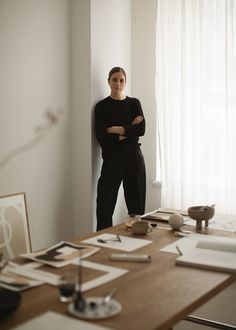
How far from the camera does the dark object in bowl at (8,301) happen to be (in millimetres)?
1249

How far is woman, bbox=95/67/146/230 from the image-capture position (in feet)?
12.7

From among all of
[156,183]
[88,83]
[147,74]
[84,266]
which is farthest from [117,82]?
[84,266]

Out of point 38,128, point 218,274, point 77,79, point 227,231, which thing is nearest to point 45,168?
point 38,128

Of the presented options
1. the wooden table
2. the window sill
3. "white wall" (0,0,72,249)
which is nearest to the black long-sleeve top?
"white wall" (0,0,72,249)

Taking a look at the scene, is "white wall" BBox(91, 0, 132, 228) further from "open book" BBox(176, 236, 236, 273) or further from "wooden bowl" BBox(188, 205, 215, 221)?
"open book" BBox(176, 236, 236, 273)

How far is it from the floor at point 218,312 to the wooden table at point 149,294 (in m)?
1.19

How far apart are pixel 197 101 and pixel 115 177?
3.31 ft

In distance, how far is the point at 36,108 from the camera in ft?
11.9

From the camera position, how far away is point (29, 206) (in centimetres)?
366

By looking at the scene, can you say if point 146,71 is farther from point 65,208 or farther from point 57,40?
point 65,208

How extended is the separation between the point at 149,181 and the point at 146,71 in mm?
1085

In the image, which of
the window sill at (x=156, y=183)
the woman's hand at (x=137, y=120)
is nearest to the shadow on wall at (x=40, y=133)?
the woman's hand at (x=137, y=120)

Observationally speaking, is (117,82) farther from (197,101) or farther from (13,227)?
(13,227)

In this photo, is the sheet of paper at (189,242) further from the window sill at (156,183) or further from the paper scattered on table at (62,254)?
the window sill at (156,183)
